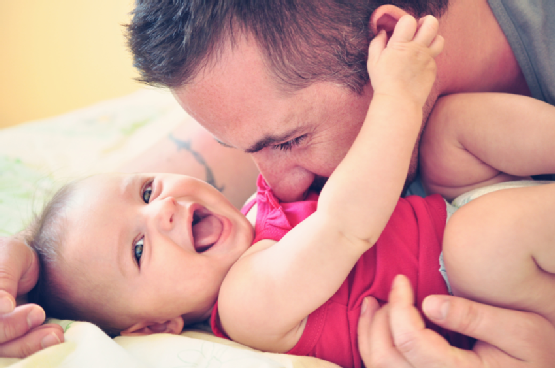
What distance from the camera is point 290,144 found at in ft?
3.10

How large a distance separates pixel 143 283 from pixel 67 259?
0.18 m

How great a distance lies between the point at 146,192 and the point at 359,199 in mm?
605

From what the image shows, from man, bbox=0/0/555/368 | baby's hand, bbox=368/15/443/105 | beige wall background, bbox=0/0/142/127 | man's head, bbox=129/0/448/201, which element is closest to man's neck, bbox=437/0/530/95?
man, bbox=0/0/555/368

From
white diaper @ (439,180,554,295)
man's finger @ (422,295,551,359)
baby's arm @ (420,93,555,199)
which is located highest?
baby's arm @ (420,93,555,199)

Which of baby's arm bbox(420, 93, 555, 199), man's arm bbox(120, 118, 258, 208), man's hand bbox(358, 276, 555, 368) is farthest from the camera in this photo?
man's arm bbox(120, 118, 258, 208)

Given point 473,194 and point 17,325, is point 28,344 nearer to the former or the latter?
point 17,325

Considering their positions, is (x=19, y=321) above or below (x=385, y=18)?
below

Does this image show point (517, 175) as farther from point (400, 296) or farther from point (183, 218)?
point (183, 218)

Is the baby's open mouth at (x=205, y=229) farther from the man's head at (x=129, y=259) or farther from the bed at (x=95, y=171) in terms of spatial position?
the bed at (x=95, y=171)

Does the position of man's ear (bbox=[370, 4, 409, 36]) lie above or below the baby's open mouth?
above

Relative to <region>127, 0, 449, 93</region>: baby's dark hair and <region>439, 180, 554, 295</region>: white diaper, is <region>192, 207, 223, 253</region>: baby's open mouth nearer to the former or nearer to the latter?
<region>127, 0, 449, 93</region>: baby's dark hair

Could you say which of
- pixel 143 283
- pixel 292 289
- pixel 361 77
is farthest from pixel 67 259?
pixel 361 77

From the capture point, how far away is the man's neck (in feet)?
3.28

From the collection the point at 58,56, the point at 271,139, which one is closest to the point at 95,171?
the point at 271,139
